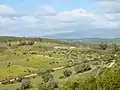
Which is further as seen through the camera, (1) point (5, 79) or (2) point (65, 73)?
(1) point (5, 79)

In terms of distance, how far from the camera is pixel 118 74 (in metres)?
59.5

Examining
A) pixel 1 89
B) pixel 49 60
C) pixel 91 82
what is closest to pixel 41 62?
pixel 49 60

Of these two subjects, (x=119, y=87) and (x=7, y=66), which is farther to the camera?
(x=7, y=66)

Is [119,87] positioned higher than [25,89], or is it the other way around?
[119,87]

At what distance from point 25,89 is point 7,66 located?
5967cm

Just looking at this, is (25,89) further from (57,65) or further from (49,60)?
(49,60)

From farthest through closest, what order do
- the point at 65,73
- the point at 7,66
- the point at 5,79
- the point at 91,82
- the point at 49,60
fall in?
the point at 49,60, the point at 7,66, the point at 5,79, the point at 65,73, the point at 91,82

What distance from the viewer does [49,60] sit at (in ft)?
594

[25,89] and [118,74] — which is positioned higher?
[118,74]

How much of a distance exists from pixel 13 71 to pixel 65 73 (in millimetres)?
30578

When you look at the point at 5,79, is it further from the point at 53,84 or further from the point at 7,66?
the point at 53,84

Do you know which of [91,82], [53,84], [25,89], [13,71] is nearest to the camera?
[91,82]

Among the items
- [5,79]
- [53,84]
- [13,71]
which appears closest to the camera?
[53,84]

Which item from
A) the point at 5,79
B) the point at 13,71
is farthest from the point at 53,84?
the point at 13,71
